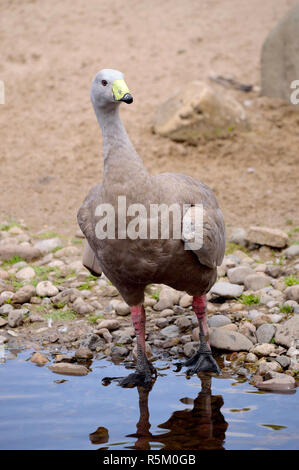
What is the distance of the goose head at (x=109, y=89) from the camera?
4.59m

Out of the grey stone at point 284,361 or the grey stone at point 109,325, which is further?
the grey stone at point 109,325

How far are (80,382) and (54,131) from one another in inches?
283

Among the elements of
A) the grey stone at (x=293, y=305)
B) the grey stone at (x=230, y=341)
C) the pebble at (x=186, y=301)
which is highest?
the pebble at (x=186, y=301)

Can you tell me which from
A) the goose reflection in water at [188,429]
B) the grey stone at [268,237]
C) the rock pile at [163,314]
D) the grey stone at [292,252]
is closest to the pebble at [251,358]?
the rock pile at [163,314]

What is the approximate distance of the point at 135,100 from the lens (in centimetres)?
1222

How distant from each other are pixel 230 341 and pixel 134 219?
1777 millimetres

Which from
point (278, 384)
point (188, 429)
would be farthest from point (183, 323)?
point (188, 429)

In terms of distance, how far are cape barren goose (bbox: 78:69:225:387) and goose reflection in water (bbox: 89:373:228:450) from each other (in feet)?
2.01

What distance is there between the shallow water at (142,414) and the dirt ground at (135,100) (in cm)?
406

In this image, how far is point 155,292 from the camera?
7.16 metres

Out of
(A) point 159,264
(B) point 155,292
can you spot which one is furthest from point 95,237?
(B) point 155,292

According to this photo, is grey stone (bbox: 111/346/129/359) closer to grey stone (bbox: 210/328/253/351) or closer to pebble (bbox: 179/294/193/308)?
grey stone (bbox: 210/328/253/351)

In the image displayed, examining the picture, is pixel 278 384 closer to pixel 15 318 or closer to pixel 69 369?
pixel 69 369

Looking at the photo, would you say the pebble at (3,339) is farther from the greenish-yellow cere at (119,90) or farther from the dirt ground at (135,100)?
the dirt ground at (135,100)
